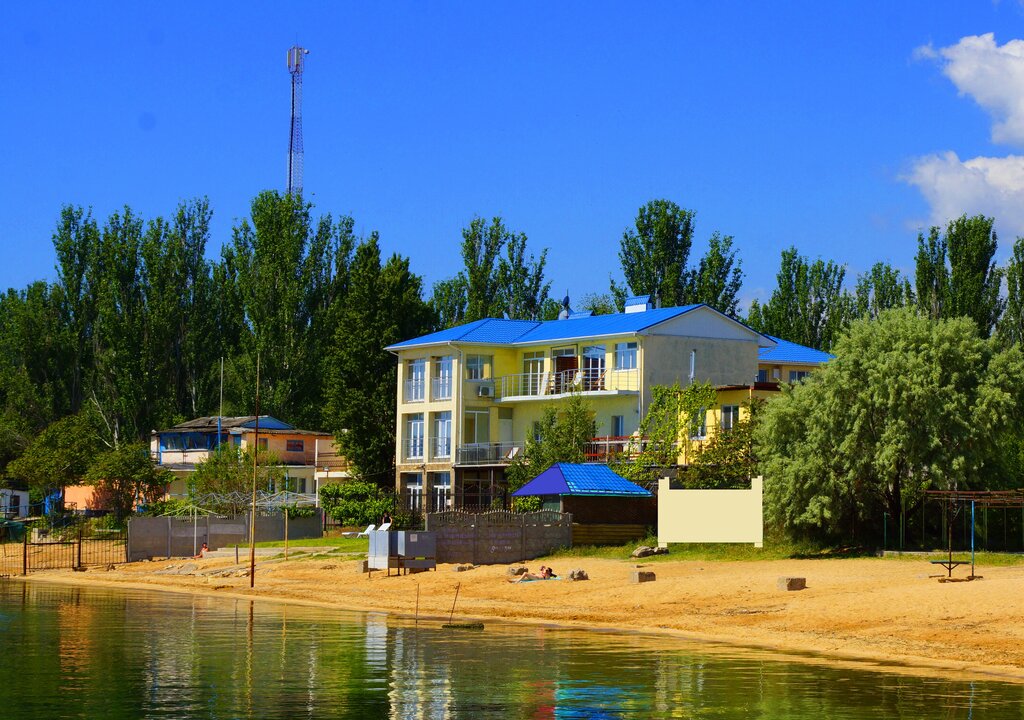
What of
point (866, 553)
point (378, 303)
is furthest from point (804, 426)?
point (378, 303)

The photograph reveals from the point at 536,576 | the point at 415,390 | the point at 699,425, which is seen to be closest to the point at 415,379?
the point at 415,390

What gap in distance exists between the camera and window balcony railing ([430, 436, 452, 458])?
247 feet

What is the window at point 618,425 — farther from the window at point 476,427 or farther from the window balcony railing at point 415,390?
the window balcony railing at point 415,390

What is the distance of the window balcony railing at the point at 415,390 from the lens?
77938 millimetres

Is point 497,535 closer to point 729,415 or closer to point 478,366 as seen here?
point 729,415

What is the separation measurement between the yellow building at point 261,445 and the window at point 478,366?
11.6 m

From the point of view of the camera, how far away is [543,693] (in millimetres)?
24750

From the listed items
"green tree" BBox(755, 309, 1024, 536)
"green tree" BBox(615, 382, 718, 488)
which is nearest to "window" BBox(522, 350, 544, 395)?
"green tree" BBox(615, 382, 718, 488)

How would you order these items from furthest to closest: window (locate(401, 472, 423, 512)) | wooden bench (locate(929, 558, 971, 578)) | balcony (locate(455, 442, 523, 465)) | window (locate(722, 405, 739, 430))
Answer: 1. window (locate(401, 472, 423, 512))
2. balcony (locate(455, 442, 523, 465))
3. window (locate(722, 405, 739, 430))
4. wooden bench (locate(929, 558, 971, 578))

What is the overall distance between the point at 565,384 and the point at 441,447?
25.6ft

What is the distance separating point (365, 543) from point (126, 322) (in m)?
36.9

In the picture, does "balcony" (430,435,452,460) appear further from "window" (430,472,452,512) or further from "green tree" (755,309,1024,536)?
"green tree" (755,309,1024,536)

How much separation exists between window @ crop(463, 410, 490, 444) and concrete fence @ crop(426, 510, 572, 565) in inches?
952

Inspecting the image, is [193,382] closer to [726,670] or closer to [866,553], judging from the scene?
[866,553]
